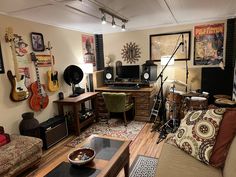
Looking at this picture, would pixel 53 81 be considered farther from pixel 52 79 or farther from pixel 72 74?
pixel 72 74

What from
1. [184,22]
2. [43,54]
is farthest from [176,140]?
[184,22]

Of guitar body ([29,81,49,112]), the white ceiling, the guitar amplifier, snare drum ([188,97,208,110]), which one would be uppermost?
the white ceiling

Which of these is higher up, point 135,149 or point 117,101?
point 117,101

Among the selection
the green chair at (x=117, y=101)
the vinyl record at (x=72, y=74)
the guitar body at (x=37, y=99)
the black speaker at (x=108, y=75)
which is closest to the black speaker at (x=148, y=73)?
the green chair at (x=117, y=101)

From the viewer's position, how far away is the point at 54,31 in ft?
11.1

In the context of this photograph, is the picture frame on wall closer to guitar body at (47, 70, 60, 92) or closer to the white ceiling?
guitar body at (47, 70, 60, 92)

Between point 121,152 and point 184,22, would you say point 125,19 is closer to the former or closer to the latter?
point 184,22

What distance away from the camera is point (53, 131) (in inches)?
118

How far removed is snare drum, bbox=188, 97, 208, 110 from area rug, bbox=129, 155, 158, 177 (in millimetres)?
1325

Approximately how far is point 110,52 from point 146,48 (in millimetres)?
998

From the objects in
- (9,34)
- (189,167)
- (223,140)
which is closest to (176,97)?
(223,140)

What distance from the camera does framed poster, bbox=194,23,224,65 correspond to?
3.74 meters

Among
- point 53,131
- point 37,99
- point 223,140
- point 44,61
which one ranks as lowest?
point 53,131

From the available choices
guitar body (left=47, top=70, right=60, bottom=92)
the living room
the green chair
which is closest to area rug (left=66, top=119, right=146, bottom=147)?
the living room
